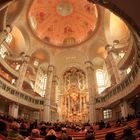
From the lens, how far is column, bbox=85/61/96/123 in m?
30.1

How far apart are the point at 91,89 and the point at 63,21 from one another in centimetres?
1574

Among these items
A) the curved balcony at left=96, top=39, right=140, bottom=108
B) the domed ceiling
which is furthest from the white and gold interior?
the curved balcony at left=96, top=39, right=140, bottom=108

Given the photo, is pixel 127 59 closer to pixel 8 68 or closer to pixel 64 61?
pixel 64 61

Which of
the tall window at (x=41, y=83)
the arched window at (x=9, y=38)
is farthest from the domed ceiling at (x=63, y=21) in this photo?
the tall window at (x=41, y=83)

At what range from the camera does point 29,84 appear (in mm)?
33281

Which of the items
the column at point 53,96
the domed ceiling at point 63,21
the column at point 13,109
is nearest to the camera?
the column at point 13,109

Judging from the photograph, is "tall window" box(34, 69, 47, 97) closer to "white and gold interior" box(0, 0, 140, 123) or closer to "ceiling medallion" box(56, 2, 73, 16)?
"white and gold interior" box(0, 0, 140, 123)

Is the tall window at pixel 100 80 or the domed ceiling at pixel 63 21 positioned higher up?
the domed ceiling at pixel 63 21

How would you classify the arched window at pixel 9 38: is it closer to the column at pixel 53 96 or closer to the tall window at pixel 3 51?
the tall window at pixel 3 51

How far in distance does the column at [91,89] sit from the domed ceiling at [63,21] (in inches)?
238

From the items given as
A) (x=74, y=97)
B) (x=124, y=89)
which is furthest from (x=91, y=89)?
(x=124, y=89)

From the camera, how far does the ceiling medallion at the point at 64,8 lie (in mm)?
37094

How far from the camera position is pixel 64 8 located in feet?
124

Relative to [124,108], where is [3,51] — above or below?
above
